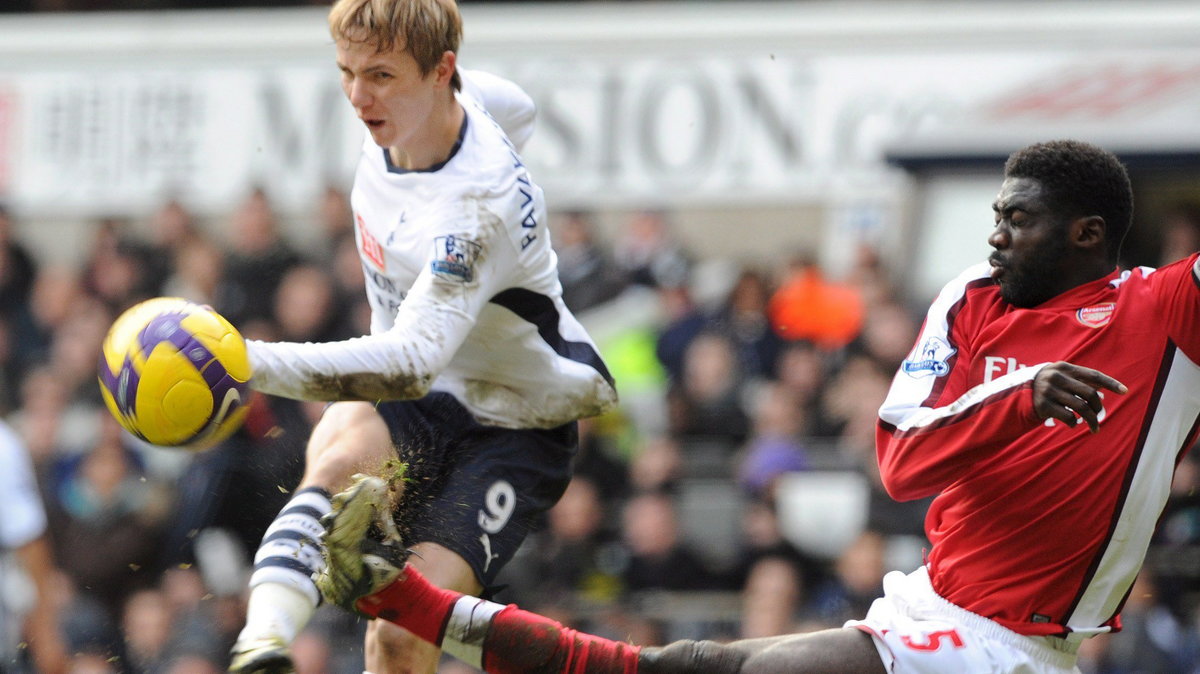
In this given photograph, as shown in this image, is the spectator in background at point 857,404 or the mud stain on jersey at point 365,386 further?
the spectator in background at point 857,404

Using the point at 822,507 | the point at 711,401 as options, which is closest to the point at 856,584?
the point at 822,507

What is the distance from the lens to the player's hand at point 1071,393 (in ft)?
13.7

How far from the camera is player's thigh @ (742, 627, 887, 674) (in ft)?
15.1

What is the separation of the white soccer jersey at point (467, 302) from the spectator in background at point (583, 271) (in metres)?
5.19

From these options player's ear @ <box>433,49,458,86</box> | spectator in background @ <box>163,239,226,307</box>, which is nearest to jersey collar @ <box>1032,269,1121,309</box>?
player's ear @ <box>433,49,458,86</box>

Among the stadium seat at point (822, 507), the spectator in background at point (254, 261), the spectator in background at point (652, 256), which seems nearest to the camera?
the stadium seat at point (822, 507)

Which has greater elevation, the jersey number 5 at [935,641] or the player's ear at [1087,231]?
the player's ear at [1087,231]

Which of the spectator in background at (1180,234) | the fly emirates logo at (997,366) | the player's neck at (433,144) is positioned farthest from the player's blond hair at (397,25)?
the spectator in background at (1180,234)

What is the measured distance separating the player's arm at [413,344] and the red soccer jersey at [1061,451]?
4.07ft

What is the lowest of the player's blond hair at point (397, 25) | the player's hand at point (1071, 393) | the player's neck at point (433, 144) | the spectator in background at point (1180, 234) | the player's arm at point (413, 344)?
the spectator in background at point (1180, 234)

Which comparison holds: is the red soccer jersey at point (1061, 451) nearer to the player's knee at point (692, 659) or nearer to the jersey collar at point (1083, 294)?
the jersey collar at point (1083, 294)

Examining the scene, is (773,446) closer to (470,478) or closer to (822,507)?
(822,507)

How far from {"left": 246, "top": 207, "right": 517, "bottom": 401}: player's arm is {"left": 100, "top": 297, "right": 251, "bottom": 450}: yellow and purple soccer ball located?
100 millimetres

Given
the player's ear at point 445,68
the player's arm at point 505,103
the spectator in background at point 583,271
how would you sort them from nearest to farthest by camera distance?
1. the player's ear at point 445,68
2. the player's arm at point 505,103
3. the spectator in background at point 583,271
